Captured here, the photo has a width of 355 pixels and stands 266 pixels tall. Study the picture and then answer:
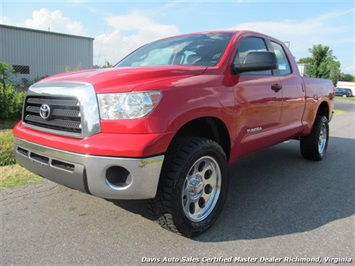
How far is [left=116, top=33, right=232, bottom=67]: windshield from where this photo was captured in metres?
3.41

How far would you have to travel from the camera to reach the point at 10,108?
7.66 metres

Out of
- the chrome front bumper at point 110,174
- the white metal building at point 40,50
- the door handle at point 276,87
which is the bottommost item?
the chrome front bumper at point 110,174

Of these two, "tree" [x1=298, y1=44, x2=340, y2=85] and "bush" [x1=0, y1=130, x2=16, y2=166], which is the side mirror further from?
"tree" [x1=298, y1=44, x2=340, y2=85]

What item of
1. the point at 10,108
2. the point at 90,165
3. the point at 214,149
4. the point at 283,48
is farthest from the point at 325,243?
the point at 10,108

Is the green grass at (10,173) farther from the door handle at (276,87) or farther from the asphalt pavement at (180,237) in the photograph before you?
the door handle at (276,87)

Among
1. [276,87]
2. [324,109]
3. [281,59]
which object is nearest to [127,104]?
[276,87]

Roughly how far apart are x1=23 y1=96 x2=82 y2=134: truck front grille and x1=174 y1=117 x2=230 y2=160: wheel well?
3.04 ft

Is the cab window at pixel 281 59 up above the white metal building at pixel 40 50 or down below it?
below

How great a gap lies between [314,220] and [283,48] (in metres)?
2.69

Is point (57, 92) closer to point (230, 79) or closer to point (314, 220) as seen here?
point (230, 79)

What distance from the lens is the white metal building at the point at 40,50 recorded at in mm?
20156

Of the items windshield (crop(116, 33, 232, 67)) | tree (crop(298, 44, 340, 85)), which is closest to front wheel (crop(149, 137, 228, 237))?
windshield (crop(116, 33, 232, 67))

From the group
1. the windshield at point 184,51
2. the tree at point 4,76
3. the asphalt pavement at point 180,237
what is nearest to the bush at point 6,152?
the asphalt pavement at point 180,237

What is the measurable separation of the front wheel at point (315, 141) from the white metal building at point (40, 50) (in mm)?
18128
